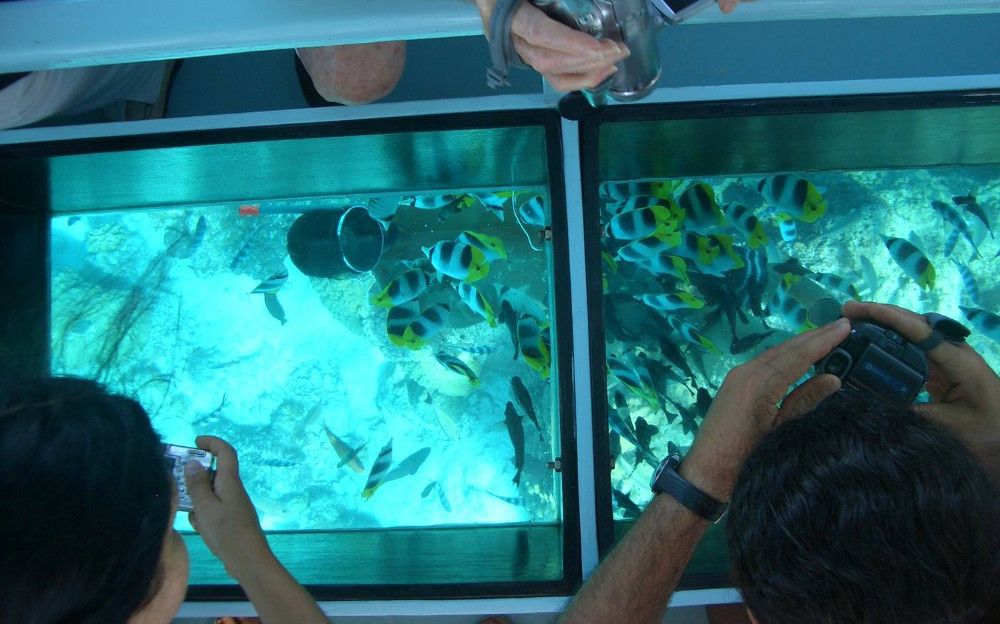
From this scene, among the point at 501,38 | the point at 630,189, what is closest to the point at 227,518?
the point at 501,38

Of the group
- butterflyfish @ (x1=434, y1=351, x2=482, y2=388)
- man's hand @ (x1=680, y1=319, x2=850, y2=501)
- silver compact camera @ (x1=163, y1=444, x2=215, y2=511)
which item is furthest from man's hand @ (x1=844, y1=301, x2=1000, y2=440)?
silver compact camera @ (x1=163, y1=444, x2=215, y2=511)

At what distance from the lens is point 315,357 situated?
1.73 meters

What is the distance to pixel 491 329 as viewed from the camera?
1.71m

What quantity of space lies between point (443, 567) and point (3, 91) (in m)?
1.26

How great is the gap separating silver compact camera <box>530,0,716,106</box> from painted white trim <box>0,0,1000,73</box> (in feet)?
0.22

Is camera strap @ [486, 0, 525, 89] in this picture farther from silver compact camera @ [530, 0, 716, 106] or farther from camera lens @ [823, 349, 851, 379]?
camera lens @ [823, 349, 851, 379]

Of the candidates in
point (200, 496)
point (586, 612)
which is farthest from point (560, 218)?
point (200, 496)

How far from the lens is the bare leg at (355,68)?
1.30m

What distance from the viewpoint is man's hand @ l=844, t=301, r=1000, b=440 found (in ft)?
3.35

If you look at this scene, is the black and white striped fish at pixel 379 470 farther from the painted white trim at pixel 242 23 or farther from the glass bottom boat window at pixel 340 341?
the painted white trim at pixel 242 23

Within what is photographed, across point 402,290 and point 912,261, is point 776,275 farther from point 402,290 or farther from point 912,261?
point 402,290

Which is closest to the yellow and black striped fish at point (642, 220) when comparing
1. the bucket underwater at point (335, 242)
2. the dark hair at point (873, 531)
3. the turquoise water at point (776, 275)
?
the turquoise water at point (776, 275)

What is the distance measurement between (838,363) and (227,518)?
1.04m

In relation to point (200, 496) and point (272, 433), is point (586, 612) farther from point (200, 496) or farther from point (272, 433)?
point (272, 433)
